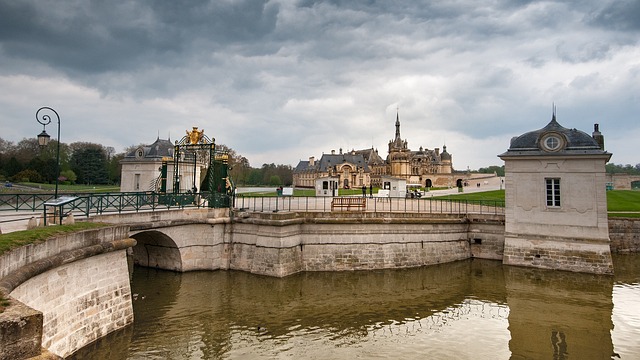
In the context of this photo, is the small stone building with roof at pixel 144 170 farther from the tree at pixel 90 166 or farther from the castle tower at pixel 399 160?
the castle tower at pixel 399 160

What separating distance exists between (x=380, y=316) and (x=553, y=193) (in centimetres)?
1201

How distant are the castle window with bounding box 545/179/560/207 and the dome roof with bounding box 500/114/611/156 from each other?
149 cm

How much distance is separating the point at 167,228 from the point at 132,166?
11.3 metres

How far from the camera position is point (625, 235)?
21703 millimetres

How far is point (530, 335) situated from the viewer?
428 inches

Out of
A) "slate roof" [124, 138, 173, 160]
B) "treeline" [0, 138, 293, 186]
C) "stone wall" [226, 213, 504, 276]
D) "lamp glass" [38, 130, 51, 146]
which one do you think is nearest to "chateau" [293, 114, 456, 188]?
"treeline" [0, 138, 293, 186]

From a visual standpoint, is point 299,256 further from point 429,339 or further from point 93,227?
point 93,227

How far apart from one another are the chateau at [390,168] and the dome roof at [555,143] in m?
61.3

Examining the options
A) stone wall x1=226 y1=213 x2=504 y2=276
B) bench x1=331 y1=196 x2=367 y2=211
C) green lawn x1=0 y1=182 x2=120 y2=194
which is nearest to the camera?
stone wall x1=226 y1=213 x2=504 y2=276

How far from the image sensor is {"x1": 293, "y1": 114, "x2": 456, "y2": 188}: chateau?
84188 mm

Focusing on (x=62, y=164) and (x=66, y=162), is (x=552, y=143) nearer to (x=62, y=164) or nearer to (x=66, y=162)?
(x=62, y=164)

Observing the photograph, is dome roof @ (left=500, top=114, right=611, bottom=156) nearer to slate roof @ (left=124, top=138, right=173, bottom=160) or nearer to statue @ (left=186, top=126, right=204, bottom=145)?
statue @ (left=186, top=126, right=204, bottom=145)

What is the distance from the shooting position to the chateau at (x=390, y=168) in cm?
8419

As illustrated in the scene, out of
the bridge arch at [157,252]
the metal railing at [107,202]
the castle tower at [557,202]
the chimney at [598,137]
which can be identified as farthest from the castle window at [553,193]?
the bridge arch at [157,252]
